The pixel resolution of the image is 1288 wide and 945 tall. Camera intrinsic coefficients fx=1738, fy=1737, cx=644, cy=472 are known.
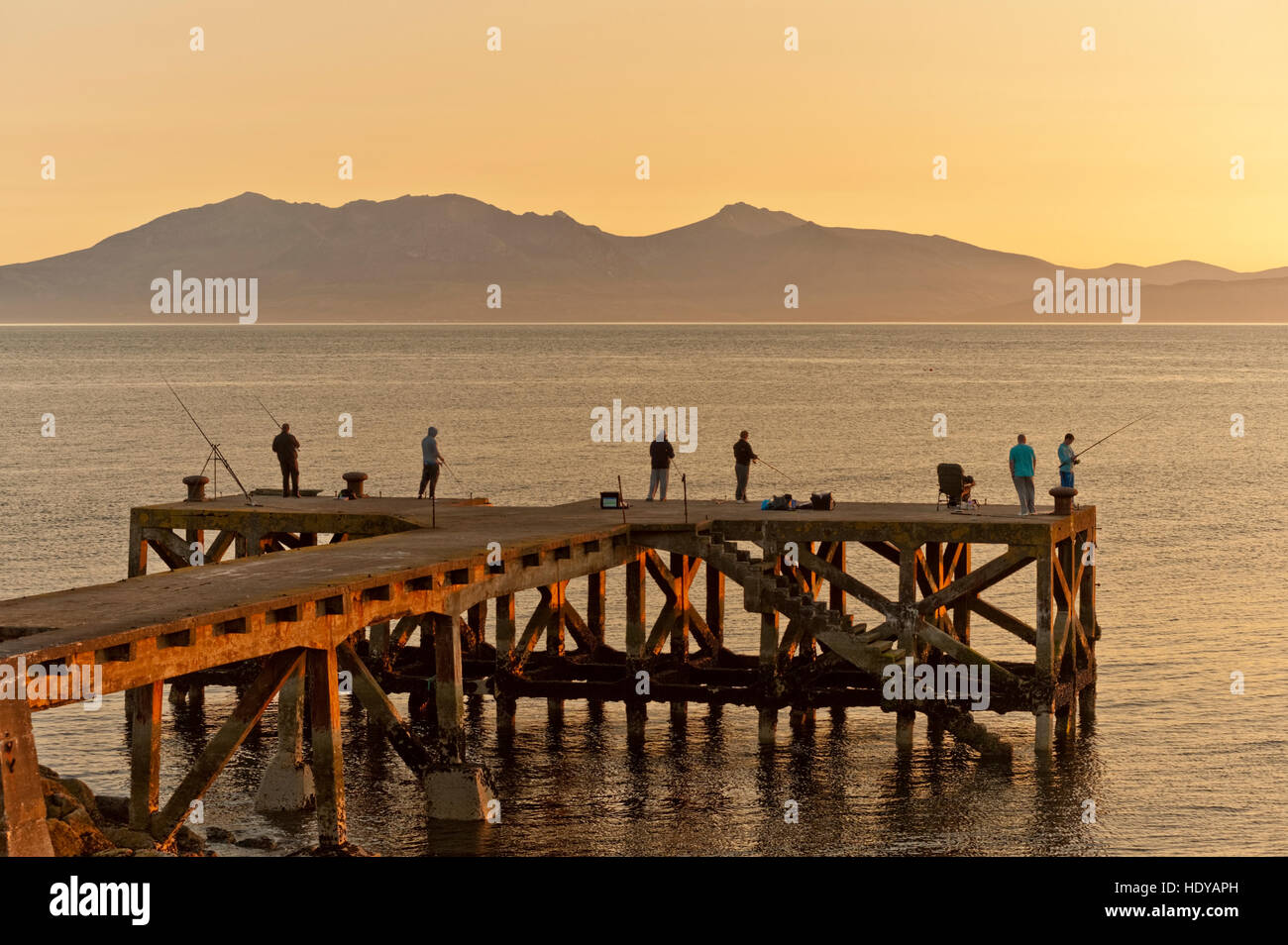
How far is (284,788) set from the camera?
79.1ft

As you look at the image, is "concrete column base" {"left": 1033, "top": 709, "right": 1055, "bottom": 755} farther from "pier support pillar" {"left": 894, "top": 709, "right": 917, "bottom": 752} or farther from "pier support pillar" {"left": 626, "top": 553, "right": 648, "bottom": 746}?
"pier support pillar" {"left": 626, "top": 553, "right": 648, "bottom": 746}

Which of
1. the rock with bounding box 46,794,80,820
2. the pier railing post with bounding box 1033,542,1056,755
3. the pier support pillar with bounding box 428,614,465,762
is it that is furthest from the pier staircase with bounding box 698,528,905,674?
the rock with bounding box 46,794,80,820

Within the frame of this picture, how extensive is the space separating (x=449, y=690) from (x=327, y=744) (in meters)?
2.99

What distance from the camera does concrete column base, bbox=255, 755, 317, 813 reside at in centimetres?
2405

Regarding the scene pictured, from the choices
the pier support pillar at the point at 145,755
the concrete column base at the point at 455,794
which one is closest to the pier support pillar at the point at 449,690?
the concrete column base at the point at 455,794

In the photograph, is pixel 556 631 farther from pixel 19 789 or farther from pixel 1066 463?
pixel 19 789

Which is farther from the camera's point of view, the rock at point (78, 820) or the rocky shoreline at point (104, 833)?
the rock at point (78, 820)

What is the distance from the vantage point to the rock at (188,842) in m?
20.8

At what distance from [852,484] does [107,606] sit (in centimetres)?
5445

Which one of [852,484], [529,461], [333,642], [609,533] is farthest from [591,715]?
[529,461]

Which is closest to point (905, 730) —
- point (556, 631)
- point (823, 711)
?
point (823, 711)

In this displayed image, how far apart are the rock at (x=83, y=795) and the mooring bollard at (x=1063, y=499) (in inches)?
621

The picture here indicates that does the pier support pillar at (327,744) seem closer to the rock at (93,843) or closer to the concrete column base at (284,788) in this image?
the concrete column base at (284,788)
